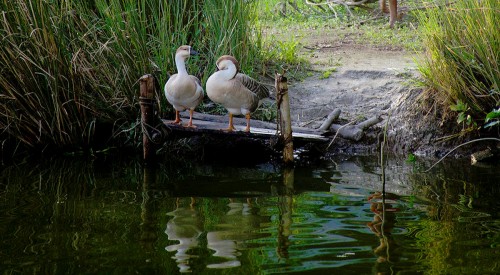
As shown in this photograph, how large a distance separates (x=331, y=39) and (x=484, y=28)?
491cm

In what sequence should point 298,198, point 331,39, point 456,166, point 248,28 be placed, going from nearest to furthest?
point 298,198
point 456,166
point 248,28
point 331,39

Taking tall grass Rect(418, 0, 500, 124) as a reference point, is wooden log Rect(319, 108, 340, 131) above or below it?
below

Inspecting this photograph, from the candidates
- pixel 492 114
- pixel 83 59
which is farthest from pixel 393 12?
pixel 83 59

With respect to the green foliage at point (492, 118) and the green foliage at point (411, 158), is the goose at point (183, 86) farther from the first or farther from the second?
the green foliage at point (492, 118)

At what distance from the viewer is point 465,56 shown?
338 inches

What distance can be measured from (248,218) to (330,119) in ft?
10.8

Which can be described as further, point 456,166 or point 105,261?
point 456,166

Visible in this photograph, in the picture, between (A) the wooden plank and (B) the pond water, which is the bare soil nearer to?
(B) the pond water

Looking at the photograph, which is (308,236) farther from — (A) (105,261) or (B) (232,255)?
(A) (105,261)

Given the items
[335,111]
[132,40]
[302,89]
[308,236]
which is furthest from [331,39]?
[308,236]

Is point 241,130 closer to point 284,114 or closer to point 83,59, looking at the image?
point 284,114

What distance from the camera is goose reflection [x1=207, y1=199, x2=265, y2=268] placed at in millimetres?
5199

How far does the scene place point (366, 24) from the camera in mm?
14102

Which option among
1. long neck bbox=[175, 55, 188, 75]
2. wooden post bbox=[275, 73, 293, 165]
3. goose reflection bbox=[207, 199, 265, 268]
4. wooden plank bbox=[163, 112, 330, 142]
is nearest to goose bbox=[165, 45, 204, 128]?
long neck bbox=[175, 55, 188, 75]
